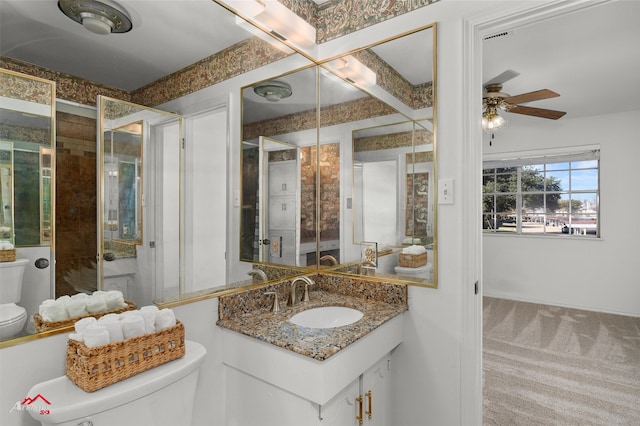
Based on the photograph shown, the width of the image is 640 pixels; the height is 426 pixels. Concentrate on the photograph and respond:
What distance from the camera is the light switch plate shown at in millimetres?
1583

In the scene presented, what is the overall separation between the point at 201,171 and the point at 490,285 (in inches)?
193

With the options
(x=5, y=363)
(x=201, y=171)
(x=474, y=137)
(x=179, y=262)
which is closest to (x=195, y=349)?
(x=179, y=262)

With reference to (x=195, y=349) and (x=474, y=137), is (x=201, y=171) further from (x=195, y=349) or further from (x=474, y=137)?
(x=474, y=137)

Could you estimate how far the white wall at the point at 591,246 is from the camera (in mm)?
4145

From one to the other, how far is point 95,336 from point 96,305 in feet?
0.66

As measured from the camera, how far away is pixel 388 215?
1.91 m

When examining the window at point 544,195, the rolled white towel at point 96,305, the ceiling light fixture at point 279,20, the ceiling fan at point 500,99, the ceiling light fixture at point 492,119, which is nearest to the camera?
the rolled white towel at point 96,305

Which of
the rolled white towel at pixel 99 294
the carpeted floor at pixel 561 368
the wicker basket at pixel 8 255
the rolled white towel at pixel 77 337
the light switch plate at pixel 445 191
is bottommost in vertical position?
the carpeted floor at pixel 561 368

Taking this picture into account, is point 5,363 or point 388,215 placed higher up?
point 388,215

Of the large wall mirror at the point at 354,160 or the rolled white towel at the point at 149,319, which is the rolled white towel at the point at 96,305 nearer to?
the rolled white towel at the point at 149,319

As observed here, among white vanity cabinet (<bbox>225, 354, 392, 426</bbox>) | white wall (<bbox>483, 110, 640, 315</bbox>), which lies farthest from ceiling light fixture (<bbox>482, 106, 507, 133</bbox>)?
white vanity cabinet (<bbox>225, 354, 392, 426</bbox>)

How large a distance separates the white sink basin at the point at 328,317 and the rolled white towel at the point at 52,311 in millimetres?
942

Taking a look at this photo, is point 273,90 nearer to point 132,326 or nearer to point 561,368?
point 132,326

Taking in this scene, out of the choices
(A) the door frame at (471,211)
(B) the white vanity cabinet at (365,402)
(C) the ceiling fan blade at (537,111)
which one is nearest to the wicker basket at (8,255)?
(B) the white vanity cabinet at (365,402)
